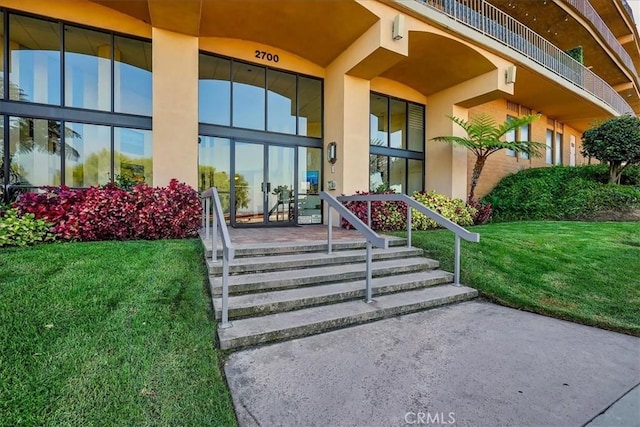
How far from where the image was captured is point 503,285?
4406 mm

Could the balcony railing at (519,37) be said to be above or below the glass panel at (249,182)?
above

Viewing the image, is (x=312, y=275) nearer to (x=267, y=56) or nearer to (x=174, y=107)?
(x=174, y=107)

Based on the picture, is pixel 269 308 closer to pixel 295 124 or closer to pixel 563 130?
pixel 295 124

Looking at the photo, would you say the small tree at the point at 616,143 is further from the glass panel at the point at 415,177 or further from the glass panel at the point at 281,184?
the glass panel at the point at 281,184

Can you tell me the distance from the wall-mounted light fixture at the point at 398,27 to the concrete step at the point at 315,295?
569 cm

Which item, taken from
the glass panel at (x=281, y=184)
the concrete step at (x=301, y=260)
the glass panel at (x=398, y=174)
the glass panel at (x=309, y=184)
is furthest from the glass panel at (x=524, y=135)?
the concrete step at (x=301, y=260)

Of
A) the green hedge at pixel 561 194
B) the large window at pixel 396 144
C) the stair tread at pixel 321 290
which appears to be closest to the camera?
the stair tread at pixel 321 290

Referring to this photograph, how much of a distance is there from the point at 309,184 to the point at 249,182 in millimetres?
1808

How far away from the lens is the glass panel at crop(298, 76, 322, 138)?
30.5ft

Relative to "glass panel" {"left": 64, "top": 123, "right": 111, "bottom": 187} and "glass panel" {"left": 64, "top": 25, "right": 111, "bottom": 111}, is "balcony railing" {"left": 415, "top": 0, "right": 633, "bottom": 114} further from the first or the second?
"glass panel" {"left": 64, "top": 123, "right": 111, "bottom": 187}

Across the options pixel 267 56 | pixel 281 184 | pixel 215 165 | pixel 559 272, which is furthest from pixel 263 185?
pixel 559 272

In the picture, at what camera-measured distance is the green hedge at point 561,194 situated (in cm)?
927

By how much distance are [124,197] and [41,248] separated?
1.48m

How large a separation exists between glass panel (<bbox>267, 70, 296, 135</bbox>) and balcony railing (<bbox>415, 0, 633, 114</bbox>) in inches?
158
